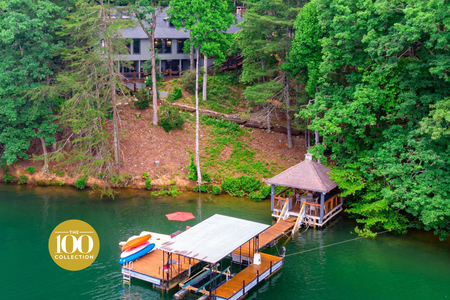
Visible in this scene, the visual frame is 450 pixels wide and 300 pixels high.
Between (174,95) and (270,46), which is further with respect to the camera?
(174,95)

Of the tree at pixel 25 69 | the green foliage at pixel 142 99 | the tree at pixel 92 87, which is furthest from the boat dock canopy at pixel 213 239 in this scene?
the green foliage at pixel 142 99

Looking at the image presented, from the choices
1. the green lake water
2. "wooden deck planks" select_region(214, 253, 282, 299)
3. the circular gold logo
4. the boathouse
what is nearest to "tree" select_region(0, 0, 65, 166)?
the green lake water

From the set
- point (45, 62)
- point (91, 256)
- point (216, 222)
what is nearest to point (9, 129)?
point (45, 62)

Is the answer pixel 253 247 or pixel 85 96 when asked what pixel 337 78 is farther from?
pixel 85 96

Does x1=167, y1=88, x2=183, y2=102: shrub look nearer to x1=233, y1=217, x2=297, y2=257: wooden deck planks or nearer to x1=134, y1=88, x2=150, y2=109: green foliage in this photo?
x1=134, y1=88, x2=150, y2=109: green foliage

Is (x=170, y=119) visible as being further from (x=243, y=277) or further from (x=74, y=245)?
(x=243, y=277)

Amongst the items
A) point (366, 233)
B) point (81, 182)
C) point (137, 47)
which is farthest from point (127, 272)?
point (137, 47)
